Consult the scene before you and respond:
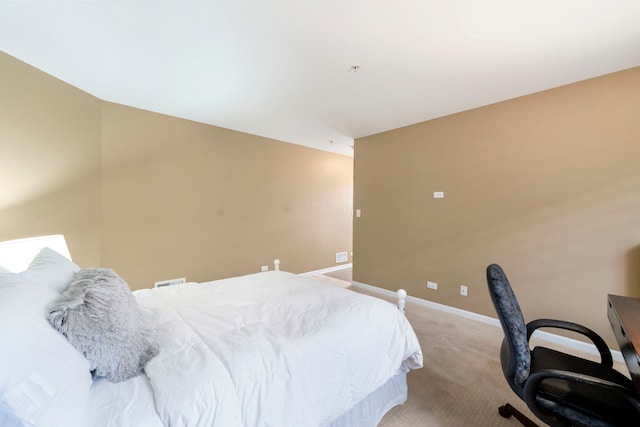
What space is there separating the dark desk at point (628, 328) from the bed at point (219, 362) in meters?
0.96

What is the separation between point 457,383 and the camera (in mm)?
1982

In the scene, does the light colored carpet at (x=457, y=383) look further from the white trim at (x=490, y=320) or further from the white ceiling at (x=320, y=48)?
the white ceiling at (x=320, y=48)

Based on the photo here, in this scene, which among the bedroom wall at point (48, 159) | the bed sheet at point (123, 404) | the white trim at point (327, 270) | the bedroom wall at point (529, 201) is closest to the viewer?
the bed sheet at point (123, 404)

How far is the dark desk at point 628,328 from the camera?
102 cm

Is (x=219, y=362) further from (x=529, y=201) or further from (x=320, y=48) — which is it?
(x=529, y=201)

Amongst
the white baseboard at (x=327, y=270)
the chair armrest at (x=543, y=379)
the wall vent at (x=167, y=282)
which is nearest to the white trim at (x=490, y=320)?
the white baseboard at (x=327, y=270)

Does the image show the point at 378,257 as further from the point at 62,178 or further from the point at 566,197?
the point at 62,178

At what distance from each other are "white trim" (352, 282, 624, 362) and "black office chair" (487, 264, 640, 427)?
4.78ft

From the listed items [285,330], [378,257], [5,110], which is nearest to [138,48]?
[5,110]

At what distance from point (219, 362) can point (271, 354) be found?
0.23 meters

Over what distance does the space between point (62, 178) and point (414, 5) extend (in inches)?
132

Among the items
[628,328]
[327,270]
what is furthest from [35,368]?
[327,270]

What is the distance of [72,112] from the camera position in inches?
102

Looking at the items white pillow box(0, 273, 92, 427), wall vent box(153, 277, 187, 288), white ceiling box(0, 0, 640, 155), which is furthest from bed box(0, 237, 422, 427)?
white ceiling box(0, 0, 640, 155)
